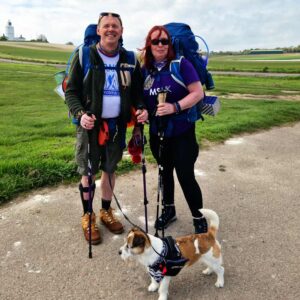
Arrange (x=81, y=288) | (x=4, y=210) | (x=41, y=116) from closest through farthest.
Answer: (x=81, y=288) → (x=4, y=210) → (x=41, y=116)

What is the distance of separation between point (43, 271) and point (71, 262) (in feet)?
1.04

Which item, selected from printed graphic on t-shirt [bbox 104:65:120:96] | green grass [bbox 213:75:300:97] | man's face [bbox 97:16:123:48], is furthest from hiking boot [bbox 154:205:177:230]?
green grass [bbox 213:75:300:97]

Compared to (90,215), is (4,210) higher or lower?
lower

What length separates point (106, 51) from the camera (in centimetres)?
398

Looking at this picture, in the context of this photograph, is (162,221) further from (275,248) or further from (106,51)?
(106,51)

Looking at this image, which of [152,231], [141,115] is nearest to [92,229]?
[152,231]

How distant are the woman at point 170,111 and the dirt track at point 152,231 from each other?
0.68 m

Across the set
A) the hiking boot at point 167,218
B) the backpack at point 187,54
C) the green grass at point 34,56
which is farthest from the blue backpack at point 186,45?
the green grass at point 34,56

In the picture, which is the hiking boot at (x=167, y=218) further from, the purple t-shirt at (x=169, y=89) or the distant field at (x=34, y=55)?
the distant field at (x=34, y=55)

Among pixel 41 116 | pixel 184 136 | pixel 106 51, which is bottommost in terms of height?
pixel 41 116

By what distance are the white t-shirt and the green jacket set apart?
5 cm

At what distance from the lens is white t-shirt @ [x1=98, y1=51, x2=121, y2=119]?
3990mm

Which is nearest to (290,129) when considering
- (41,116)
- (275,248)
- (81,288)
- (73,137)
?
(73,137)

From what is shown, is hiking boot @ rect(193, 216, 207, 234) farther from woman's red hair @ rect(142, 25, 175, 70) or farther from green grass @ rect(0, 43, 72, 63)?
green grass @ rect(0, 43, 72, 63)
